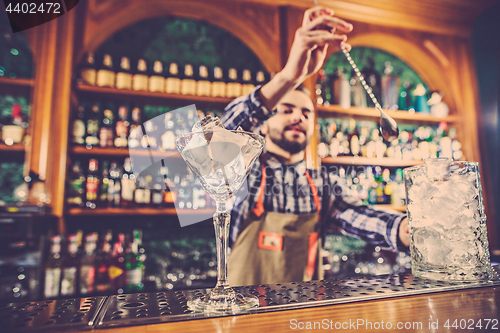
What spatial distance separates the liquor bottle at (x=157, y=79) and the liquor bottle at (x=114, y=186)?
62cm

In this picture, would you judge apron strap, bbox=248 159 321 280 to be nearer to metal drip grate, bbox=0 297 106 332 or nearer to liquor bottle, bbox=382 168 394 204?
liquor bottle, bbox=382 168 394 204

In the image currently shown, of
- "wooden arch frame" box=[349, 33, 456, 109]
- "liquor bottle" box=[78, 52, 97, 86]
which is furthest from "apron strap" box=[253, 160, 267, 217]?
"wooden arch frame" box=[349, 33, 456, 109]

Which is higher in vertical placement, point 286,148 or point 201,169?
point 286,148

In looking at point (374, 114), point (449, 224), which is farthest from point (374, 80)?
point (449, 224)

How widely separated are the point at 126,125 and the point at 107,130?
13 centimetres

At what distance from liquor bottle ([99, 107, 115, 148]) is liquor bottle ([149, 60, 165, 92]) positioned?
1.21ft

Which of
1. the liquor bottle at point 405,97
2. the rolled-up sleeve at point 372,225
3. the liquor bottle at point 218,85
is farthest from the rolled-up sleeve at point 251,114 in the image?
the liquor bottle at point 405,97

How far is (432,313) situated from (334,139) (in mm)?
1929

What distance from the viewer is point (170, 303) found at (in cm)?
62

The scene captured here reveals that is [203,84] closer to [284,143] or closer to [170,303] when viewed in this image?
[284,143]

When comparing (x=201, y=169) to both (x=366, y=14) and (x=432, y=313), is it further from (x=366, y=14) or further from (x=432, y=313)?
(x=366, y=14)

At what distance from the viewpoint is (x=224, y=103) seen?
2121 millimetres

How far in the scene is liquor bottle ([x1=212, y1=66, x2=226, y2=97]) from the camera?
84.9 inches

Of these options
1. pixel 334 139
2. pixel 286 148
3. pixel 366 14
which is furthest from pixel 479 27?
pixel 286 148
